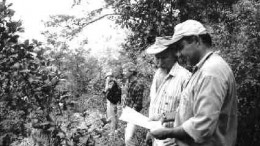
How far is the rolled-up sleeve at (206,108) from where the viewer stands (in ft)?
8.81

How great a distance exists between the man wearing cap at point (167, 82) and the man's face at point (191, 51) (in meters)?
1.11

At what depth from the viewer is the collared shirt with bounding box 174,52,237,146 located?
2.69 m

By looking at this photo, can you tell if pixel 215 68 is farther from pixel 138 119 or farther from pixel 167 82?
pixel 167 82

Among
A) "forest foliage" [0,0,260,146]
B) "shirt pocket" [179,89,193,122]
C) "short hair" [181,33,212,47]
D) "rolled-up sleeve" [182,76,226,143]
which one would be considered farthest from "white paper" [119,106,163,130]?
"short hair" [181,33,212,47]

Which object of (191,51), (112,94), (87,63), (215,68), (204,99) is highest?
(191,51)

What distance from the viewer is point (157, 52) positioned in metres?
4.51

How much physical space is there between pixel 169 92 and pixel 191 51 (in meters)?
1.37

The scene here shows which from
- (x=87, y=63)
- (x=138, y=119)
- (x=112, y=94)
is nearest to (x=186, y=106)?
(x=138, y=119)

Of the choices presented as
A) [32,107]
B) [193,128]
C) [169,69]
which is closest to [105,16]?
[169,69]

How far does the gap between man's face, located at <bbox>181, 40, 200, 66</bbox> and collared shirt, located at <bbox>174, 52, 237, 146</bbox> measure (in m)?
0.06

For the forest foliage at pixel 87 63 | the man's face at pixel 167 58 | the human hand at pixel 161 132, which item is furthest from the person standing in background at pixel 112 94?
the human hand at pixel 161 132

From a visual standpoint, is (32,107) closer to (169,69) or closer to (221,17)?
(169,69)

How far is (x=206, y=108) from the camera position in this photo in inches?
106

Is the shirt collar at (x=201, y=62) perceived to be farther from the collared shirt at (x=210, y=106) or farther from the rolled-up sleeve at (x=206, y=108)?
the rolled-up sleeve at (x=206, y=108)
